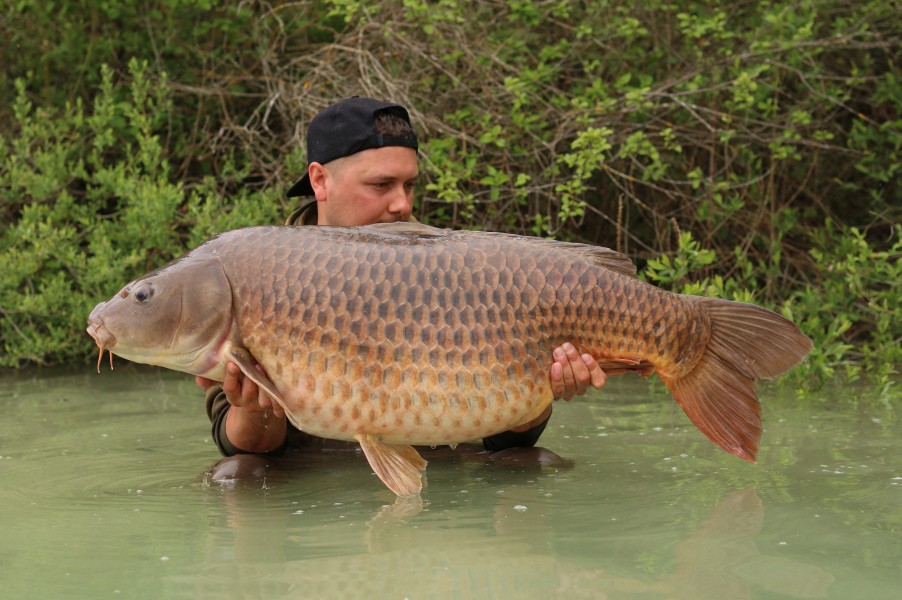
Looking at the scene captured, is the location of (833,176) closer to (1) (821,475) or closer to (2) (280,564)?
(1) (821,475)

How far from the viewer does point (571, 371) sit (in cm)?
269

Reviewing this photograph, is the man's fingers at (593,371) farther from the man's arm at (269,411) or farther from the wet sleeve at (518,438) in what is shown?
the wet sleeve at (518,438)

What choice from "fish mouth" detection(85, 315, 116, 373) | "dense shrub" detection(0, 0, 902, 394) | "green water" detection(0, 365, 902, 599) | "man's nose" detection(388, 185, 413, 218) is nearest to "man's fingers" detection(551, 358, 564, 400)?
"green water" detection(0, 365, 902, 599)

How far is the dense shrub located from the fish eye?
250 centimetres

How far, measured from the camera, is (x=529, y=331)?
106 inches

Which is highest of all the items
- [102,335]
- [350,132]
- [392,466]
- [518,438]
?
[350,132]

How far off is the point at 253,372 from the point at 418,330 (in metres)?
0.37

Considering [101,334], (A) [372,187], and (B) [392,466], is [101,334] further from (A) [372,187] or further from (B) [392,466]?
(A) [372,187]

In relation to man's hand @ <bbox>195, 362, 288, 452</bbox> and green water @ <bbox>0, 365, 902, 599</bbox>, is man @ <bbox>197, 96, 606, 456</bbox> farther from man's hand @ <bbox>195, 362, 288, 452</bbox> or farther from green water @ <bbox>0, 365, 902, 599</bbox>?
green water @ <bbox>0, 365, 902, 599</bbox>

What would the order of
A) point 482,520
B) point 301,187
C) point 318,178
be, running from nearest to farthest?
point 482,520, point 318,178, point 301,187

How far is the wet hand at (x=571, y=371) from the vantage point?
2.69m

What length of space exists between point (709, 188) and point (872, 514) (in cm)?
328

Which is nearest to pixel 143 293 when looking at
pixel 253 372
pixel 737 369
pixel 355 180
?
pixel 253 372

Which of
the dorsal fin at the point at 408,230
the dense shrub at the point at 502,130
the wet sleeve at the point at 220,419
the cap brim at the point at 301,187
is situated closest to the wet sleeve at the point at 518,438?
the wet sleeve at the point at 220,419
